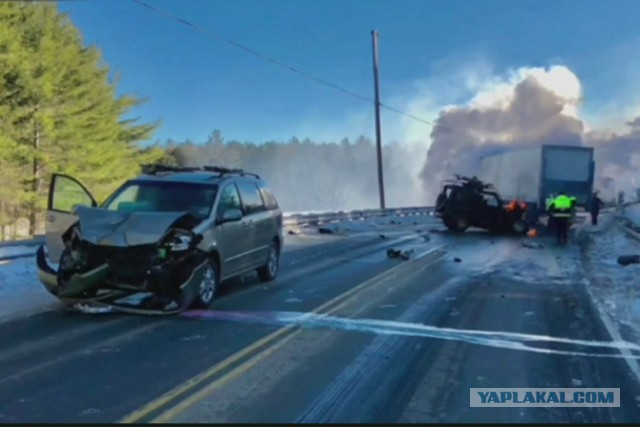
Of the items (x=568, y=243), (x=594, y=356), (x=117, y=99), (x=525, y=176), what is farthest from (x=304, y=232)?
(x=117, y=99)

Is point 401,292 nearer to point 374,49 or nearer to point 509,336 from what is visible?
point 509,336

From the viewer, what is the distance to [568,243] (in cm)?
1912

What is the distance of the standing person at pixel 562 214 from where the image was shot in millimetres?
18734

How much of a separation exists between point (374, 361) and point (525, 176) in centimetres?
2510

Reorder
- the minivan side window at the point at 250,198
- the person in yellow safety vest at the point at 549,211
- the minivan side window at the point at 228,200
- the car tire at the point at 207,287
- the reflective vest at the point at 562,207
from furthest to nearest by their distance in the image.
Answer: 1. the person in yellow safety vest at the point at 549,211
2. the reflective vest at the point at 562,207
3. the minivan side window at the point at 250,198
4. the minivan side window at the point at 228,200
5. the car tire at the point at 207,287

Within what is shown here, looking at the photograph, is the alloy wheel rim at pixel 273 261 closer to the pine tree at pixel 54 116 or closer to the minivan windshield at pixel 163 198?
the minivan windshield at pixel 163 198

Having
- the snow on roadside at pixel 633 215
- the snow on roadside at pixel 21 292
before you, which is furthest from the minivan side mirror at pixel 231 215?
the snow on roadside at pixel 633 215

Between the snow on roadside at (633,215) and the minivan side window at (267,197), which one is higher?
the minivan side window at (267,197)

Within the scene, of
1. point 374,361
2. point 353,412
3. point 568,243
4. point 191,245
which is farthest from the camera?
point 568,243

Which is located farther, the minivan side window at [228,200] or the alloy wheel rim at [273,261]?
the alloy wheel rim at [273,261]

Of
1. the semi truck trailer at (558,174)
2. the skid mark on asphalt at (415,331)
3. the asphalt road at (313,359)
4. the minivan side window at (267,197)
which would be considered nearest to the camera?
the asphalt road at (313,359)

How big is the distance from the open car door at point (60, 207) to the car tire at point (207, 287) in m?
1.78

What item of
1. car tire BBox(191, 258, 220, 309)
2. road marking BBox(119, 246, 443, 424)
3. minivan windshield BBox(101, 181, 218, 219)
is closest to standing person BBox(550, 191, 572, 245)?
road marking BBox(119, 246, 443, 424)

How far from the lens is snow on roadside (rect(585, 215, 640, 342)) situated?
744 centimetres
